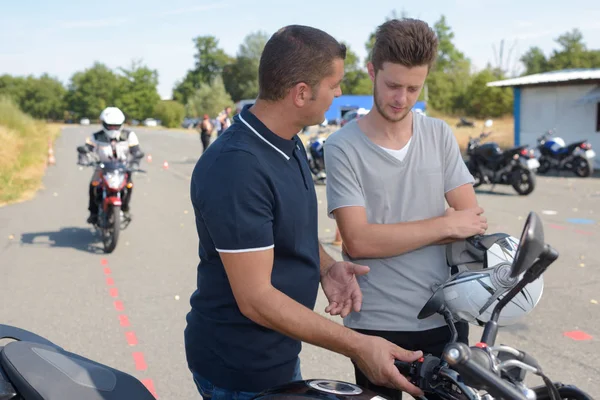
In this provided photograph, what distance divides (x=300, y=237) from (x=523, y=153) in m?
12.9

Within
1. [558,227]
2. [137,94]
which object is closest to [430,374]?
[558,227]

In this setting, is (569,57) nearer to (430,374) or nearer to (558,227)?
(558,227)

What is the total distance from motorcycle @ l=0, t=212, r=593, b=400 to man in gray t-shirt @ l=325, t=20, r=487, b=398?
1.60ft

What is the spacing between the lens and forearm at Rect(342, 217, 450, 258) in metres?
2.46

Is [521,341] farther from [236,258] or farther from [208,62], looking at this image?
[208,62]

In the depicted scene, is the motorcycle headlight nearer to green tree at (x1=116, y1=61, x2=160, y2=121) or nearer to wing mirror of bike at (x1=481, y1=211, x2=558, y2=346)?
wing mirror of bike at (x1=481, y1=211, x2=558, y2=346)

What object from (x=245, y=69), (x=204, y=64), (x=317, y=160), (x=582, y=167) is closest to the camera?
(x=317, y=160)

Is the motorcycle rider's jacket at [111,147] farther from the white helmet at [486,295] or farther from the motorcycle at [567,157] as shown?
the motorcycle at [567,157]

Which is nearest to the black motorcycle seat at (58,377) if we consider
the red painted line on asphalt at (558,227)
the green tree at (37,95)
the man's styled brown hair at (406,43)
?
the man's styled brown hair at (406,43)

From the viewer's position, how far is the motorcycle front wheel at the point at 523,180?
13.9m

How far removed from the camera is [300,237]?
2055mm

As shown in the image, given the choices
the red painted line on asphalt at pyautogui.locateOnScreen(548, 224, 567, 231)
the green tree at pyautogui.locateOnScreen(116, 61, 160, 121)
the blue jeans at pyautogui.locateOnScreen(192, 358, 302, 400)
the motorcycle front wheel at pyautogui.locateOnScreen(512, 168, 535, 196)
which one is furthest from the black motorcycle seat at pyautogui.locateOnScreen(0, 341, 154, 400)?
the green tree at pyautogui.locateOnScreen(116, 61, 160, 121)

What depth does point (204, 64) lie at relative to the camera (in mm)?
128500

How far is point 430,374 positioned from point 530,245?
19.6 inches
